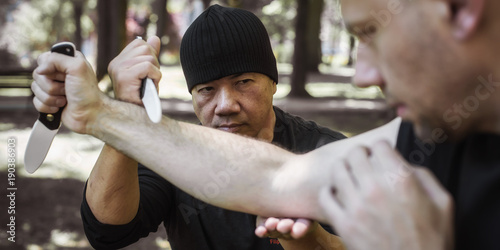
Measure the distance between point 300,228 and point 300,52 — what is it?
13.7 metres

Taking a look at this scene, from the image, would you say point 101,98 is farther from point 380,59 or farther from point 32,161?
point 380,59

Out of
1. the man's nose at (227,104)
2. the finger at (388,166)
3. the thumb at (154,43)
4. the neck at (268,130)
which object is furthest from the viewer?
the neck at (268,130)

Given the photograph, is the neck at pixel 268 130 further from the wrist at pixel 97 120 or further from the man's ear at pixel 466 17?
the man's ear at pixel 466 17

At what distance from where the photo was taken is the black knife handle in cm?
193

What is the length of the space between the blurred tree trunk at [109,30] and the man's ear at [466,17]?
14701 millimetres

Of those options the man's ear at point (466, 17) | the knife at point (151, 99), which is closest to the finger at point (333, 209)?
the man's ear at point (466, 17)

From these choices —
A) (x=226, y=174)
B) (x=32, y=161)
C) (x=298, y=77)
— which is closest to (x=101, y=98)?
(x=32, y=161)

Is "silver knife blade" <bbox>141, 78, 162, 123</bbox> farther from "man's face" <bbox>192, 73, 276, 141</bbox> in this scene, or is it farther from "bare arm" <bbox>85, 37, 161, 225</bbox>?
"man's face" <bbox>192, 73, 276, 141</bbox>

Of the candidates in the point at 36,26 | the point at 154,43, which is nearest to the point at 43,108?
the point at 154,43

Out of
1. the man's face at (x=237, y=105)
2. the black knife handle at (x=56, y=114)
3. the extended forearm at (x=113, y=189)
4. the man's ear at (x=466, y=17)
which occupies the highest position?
the man's ear at (x=466, y=17)

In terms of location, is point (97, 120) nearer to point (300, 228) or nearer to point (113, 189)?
point (113, 189)

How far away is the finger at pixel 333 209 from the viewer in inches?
55.6

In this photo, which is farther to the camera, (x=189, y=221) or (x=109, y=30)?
(x=109, y=30)

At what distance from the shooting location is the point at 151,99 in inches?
75.1
